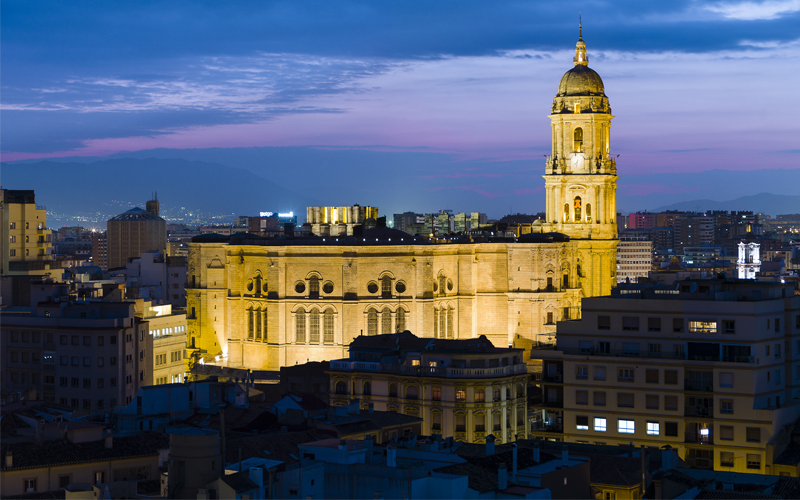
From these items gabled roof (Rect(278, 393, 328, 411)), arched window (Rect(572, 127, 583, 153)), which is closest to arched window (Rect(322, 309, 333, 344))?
arched window (Rect(572, 127, 583, 153))

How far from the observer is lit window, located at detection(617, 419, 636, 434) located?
60.1 m

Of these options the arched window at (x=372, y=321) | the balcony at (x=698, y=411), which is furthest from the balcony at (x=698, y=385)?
the arched window at (x=372, y=321)

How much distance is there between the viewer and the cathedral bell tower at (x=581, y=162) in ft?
388

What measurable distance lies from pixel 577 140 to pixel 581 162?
239 cm

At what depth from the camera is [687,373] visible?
5972 centimetres

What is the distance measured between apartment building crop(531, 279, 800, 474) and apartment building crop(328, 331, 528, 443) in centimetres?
871

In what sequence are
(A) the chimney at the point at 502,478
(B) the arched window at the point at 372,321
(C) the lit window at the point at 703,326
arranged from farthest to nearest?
1. (B) the arched window at the point at 372,321
2. (C) the lit window at the point at 703,326
3. (A) the chimney at the point at 502,478

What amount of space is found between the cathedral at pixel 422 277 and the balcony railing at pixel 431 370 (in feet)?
91.7

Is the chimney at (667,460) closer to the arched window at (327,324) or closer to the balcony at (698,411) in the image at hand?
the balcony at (698,411)

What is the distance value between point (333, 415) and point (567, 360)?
11.5 meters

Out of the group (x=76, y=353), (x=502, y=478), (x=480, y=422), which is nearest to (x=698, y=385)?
(x=480, y=422)

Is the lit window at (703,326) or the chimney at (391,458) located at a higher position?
the lit window at (703,326)

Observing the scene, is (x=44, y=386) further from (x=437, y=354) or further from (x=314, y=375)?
(x=437, y=354)

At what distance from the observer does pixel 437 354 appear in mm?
74062
